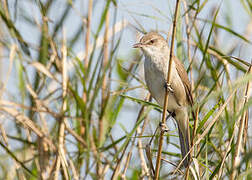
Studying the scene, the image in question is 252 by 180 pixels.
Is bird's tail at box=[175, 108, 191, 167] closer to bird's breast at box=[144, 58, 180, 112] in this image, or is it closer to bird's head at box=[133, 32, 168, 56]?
bird's breast at box=[144, 58, 180, 112]

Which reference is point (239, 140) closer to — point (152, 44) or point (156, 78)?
point (156, 78)

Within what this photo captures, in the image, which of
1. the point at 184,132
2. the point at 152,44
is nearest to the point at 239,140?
the point at 184,132

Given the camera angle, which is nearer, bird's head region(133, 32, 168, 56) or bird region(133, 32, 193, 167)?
bird region(133, 32, 193, 167)

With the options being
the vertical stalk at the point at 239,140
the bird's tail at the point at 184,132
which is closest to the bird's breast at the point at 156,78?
the bird's tail at the point at 184,132

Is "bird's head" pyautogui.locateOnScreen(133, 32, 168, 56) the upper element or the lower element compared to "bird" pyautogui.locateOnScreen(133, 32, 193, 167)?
upper

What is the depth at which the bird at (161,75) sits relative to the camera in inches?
123

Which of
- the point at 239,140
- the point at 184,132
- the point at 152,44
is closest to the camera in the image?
the point at 239,140

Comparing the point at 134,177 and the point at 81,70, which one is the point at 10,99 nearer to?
the point at 81,70

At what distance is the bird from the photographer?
10.2 feet

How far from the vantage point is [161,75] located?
313cm

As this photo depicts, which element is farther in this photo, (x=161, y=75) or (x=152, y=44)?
(x=152, y=44)

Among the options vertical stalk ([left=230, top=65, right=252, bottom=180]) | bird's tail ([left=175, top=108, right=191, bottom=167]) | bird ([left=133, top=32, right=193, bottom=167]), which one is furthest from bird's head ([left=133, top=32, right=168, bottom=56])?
vertical stalk ([left=230, top=65, right=252, bottom=180])

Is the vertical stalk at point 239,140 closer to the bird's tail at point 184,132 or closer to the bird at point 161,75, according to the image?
the bird's tail at point 184,132

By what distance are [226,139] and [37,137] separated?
135cm
